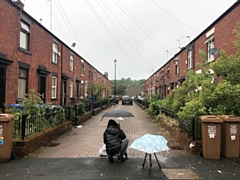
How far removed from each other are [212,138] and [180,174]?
1.81 metres

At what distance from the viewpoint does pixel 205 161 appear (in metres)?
6.19

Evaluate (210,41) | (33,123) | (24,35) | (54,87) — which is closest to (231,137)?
(33,123)

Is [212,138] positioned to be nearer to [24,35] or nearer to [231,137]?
[231,137]

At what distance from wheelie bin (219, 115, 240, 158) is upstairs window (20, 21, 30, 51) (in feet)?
34.9

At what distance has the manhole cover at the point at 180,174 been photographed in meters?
5.02

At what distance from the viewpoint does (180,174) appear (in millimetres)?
5199

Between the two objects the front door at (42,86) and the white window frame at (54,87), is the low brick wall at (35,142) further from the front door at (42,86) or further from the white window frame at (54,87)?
the white window frame at (54,87)

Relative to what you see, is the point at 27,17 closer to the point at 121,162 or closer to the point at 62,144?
the point at 62,144

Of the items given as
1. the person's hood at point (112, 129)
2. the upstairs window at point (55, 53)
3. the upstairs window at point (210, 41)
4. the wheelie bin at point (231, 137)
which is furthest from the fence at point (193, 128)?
the upstairs window at point (55, 53)

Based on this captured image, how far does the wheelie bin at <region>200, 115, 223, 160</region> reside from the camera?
6402mm

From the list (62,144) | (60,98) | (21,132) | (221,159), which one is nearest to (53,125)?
(62,144)

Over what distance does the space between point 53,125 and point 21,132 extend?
94.0 inches

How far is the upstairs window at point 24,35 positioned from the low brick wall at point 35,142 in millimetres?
5503

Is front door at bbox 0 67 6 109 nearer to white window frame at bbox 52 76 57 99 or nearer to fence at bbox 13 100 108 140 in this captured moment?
fence at bbox 13 100 108 140
